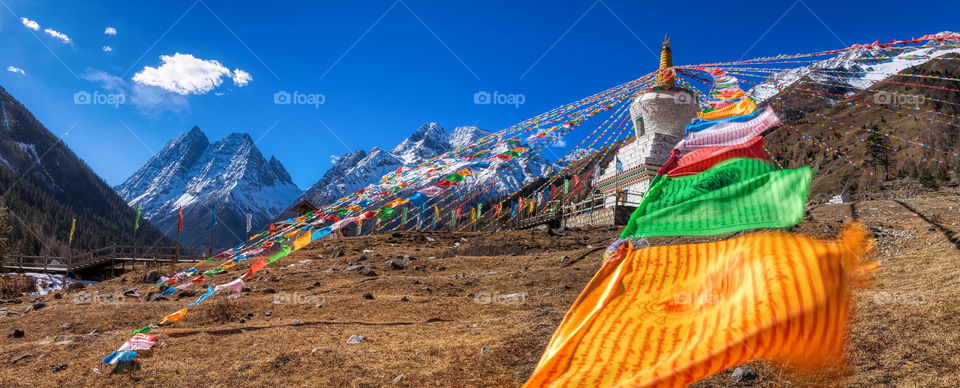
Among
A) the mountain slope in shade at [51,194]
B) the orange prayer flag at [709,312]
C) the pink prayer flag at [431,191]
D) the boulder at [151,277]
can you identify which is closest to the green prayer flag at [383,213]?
the pink prayer flag at [431,191]

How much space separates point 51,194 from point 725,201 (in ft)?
506

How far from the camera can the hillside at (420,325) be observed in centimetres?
655

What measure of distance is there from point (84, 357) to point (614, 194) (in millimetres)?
19659

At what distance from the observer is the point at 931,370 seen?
542 centimetres

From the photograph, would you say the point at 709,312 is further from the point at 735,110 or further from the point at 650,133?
the point at 650,133

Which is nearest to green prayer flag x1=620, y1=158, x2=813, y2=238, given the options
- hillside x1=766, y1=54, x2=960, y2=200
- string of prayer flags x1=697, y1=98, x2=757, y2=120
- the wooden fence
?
string of prayer flags x1=697, y1=98, x2=757, y2=120

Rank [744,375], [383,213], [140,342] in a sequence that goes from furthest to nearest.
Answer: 1. [383,213]
2. [140,342]
3. [744,375]

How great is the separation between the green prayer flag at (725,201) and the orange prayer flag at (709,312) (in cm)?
25

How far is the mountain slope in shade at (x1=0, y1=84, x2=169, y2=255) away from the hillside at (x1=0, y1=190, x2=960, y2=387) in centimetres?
9797

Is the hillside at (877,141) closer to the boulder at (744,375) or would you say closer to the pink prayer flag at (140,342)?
the boulder at (744,375)

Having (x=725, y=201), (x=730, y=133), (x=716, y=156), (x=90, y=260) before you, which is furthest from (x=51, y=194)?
(x=725, y=201)

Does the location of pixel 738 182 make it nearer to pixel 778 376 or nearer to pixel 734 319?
pixel 734 319

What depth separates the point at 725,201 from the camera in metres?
4.51

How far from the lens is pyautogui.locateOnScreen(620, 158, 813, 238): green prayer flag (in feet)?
13.4
